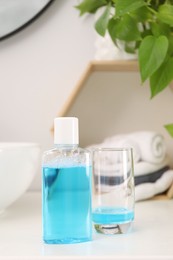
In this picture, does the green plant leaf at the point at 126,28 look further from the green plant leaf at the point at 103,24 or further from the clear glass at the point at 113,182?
the clear glass at the point at 113,182

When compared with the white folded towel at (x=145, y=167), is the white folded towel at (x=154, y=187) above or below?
below

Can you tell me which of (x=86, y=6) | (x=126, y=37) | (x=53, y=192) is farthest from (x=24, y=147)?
(x=86, y=6)

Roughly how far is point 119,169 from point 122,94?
415mm

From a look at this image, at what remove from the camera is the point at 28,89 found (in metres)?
1.03

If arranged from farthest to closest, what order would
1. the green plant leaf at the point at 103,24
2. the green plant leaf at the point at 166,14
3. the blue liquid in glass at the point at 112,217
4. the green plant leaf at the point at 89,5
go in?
the green plant leaf at the point at 89,5
the green plant leaf at the point at 103,24
the green plant leaf at the point at 166,14
the blue liquid in glass at the point at 112,217

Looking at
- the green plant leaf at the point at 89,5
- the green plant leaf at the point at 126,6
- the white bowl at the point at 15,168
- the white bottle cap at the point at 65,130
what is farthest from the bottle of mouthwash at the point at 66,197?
the green plant leaf at the point at 89,5

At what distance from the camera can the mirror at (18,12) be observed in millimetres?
1011

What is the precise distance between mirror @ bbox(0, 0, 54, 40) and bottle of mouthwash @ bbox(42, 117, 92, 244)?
0.53 metres

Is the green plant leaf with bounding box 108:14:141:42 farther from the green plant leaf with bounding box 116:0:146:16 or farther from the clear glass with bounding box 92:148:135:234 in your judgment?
the clear glass with bounding box 92:148:135:234

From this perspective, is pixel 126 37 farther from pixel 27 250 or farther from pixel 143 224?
pixel 27 250

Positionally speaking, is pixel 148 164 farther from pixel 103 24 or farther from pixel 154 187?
pixel 103 24

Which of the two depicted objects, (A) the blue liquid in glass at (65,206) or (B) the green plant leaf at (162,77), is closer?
(A) the blue liquid in glass at (65,206)

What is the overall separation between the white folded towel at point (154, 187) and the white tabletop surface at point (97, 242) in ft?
0.30

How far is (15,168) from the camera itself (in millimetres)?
684
